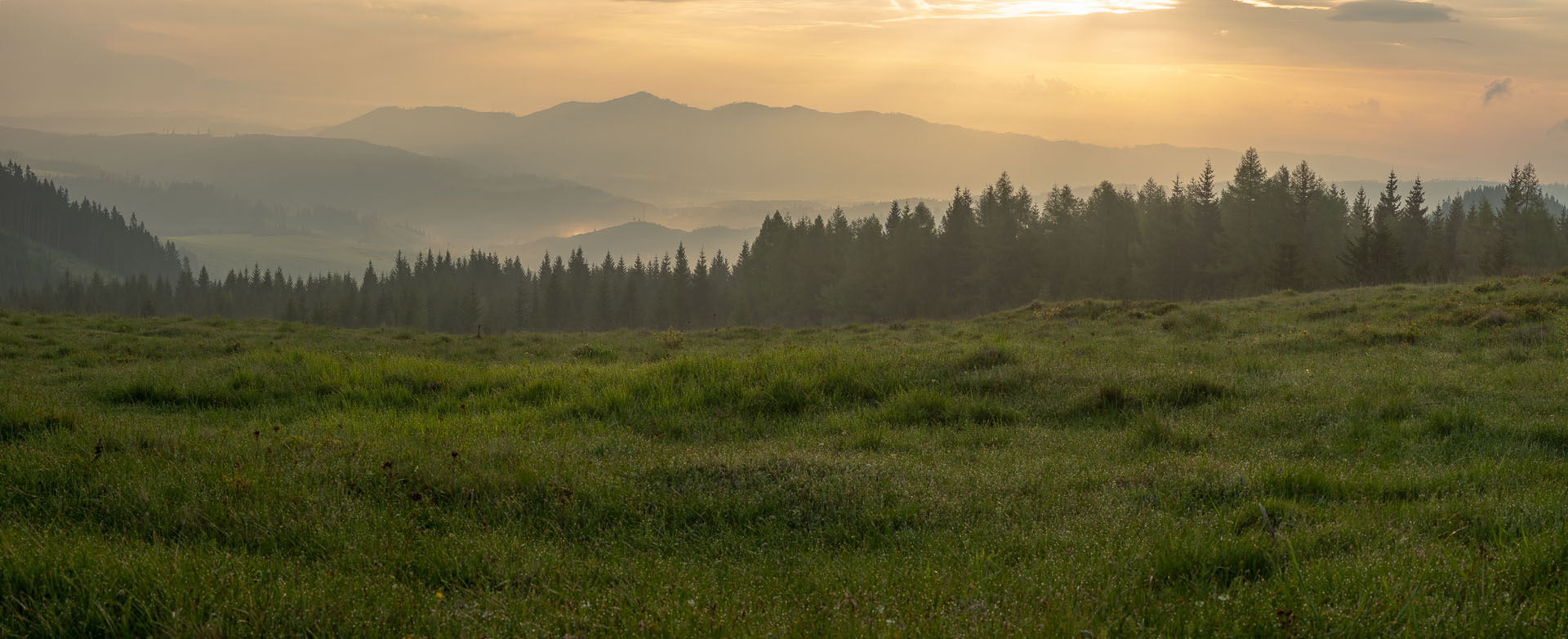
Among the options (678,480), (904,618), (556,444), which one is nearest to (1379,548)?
(904,618)

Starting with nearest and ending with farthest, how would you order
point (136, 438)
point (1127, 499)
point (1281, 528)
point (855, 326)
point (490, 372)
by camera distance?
point (1281, 528)
point (1127, 499)
point (136, 438)
point (490, 372)
point (855, 326)

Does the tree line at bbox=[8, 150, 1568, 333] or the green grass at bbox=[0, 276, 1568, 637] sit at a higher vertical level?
the tree line at bbox=[8, 150, 1568, 333]

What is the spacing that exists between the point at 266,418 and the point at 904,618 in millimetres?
9361

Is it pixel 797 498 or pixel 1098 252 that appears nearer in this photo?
pixel 797 498

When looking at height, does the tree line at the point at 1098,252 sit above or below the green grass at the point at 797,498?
above

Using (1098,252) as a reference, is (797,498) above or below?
below

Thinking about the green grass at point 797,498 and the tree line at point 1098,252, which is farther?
the tree line at point 1098,252

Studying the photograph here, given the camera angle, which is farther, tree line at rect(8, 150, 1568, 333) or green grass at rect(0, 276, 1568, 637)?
tree line at rect(8, 150, 1568, 333)

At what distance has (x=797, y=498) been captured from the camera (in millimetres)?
6387

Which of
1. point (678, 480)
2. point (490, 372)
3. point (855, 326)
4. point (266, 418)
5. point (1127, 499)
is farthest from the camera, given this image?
point (855, 326)

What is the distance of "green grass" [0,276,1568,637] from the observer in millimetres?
4094

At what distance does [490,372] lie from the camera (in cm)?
1311

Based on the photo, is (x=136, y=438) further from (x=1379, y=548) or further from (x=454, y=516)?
(x=1379, y=548)

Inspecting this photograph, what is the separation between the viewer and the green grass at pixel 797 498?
4.09 metres
